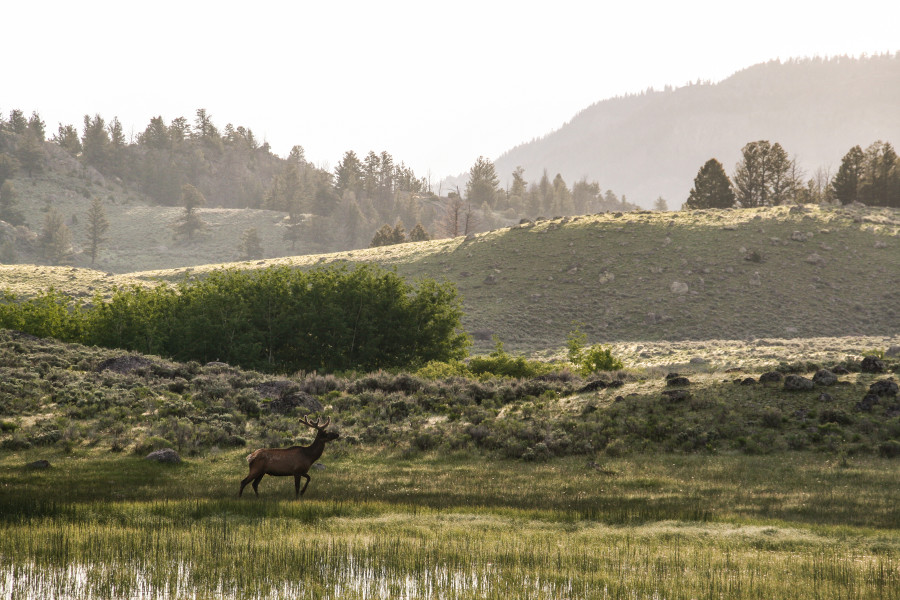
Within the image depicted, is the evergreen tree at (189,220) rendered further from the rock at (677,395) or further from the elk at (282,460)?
the elk at (282,460)

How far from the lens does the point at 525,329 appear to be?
227ft

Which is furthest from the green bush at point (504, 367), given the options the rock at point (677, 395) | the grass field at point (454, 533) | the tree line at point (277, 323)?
the grass field at point (454, 533)

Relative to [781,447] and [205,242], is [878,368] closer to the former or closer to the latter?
[781,447]

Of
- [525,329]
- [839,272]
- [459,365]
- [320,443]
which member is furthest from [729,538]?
[839,272]

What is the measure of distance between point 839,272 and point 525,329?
36367mm

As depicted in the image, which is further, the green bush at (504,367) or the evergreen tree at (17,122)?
the evergreen tree at (17,122)

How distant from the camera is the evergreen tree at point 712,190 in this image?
4141 inches

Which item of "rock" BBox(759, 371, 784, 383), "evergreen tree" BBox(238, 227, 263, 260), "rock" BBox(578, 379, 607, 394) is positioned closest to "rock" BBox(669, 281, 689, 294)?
"rock" BBox(578, 379, 607, 394)

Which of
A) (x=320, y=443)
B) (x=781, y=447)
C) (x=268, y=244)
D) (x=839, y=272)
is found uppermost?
(x=268, y=244)

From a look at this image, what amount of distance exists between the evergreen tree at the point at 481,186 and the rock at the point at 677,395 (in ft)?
535

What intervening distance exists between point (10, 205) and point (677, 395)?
17977 cm

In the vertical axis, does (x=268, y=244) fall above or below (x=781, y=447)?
above

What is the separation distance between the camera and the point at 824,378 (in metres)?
27.3

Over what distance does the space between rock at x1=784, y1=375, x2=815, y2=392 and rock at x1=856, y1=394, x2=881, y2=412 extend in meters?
1.95
